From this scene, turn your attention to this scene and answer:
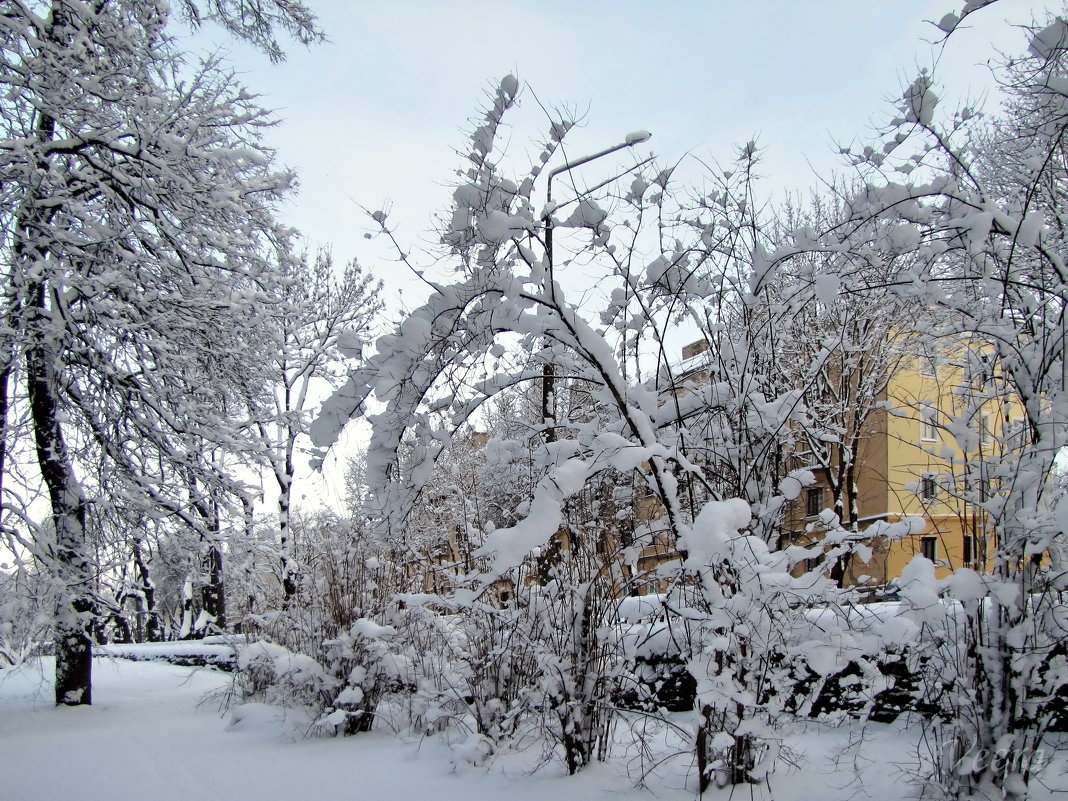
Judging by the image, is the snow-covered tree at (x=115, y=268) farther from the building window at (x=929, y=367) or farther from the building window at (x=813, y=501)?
the building window at (x=813, y=501)

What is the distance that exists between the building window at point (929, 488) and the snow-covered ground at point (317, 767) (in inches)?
40.7

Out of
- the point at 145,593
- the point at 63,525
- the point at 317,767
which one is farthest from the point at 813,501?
the point at 145,593

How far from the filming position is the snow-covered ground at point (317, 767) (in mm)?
3258

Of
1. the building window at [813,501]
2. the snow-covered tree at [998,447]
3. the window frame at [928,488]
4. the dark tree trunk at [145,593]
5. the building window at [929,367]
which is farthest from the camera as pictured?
the building window at [813,501]

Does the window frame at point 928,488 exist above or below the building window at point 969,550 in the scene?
above

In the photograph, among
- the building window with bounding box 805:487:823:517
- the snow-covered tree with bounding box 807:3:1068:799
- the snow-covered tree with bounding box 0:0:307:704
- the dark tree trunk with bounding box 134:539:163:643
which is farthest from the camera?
the building window with bounding box 805:487:823:517

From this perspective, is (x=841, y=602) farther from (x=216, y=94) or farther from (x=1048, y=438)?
(x=216, y=94)

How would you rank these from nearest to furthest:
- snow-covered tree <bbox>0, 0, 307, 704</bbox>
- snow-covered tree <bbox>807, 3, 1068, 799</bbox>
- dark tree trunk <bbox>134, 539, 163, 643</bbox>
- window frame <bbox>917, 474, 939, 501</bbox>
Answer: snow-covered tree <bbox>807, 3, 1068, 799</bbox>
window frame <bbox>917, 474, 939, 501</bbox>
snow-covered tree <bbox>0, 0, 307, 704</bbox>
dark tree trunk <bbox>134, 539, 163, 643</bbox>

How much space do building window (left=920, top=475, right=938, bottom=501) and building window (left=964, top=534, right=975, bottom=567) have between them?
0.72 feet

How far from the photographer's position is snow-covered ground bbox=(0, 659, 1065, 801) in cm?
326

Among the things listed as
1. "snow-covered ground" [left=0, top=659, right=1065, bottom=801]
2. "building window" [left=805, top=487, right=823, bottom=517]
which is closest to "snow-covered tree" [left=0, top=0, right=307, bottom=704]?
"snow-covered ground" [left=0, top=659, right=1065, bottom=801]

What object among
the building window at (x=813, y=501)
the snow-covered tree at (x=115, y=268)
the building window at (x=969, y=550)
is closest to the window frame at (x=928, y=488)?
the building window at (x=969, y=550)

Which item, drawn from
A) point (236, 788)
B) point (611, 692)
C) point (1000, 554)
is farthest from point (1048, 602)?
point (236, 788)

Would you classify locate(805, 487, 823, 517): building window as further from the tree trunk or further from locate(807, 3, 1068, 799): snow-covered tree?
locate(807, 3, 1068, 799): snow-covered tree
